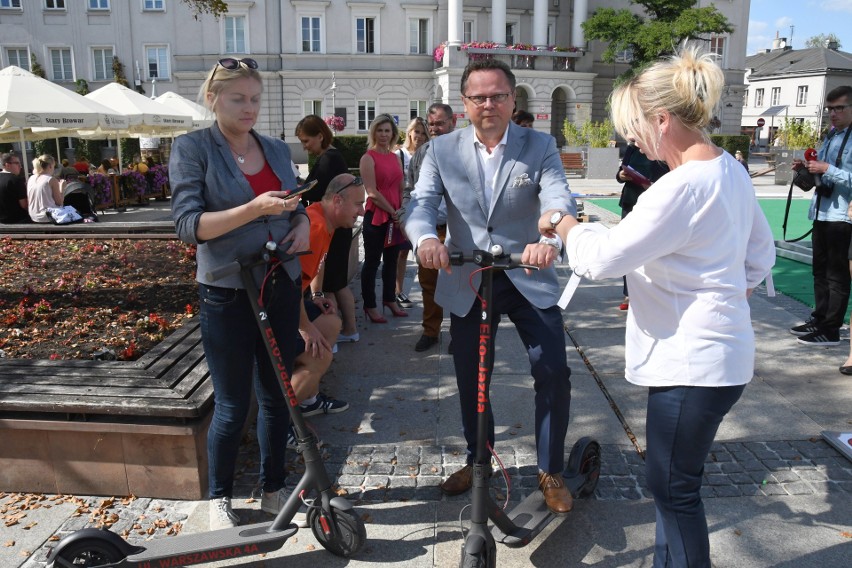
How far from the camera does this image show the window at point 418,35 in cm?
4544

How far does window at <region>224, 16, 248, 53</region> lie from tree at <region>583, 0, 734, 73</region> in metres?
21.2

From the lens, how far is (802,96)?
230ft

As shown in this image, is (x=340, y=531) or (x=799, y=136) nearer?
(x=340, y=531)

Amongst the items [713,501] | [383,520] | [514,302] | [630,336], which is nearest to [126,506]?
[383,520]

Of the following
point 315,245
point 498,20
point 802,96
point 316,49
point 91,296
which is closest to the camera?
point 315,245

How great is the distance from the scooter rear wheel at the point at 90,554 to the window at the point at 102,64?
151 ft

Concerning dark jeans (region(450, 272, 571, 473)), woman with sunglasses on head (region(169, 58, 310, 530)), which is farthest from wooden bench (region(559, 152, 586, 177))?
woman with sunglasses on head (region(169, 58, 310, 530))

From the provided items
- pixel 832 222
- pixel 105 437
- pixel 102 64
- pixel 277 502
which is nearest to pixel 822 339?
pixel 832 222

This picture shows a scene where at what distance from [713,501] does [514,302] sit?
141 centimetres

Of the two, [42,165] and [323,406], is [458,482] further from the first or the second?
[42,165]

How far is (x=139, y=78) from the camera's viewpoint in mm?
42969

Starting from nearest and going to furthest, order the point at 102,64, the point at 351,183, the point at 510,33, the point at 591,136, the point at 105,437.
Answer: the point at 105,437 → the point at 351,183 → the point at 591,136 → the point at 102,64 → the point at 510,33

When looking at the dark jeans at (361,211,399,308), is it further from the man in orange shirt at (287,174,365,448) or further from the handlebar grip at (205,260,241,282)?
the handlebar grip at (205,260,241,282)

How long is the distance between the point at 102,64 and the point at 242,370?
46305mm
